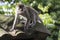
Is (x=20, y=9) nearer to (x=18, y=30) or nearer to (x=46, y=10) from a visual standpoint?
(x=18, y=30)

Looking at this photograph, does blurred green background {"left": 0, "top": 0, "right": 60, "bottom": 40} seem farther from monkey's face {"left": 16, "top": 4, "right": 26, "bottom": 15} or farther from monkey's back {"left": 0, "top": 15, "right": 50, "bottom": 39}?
monkey's face {"left": 16, "top": 4, "right": 26, "bottom": 15}

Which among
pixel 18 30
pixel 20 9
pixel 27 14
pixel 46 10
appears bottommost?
pixel 46 10

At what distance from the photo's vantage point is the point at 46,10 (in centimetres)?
646

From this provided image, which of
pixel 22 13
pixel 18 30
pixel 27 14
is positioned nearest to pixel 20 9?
pixel 22 13

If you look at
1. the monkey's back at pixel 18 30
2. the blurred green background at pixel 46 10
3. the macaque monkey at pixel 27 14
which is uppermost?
the macaque monkey at pixel 27 14

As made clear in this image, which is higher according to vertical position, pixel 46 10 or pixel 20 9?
pixel 20 9

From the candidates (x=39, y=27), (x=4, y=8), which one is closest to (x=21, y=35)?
(x=39, y=27)

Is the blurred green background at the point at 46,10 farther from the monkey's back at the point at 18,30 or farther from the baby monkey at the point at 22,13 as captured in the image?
the baby monkey at the point at 22,13

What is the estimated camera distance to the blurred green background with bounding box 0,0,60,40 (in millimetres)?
5812

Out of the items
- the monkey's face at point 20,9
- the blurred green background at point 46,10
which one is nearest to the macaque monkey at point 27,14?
the monkey's face at point 20,9

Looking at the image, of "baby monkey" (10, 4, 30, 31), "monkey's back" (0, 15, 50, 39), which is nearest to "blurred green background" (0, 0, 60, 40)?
"monkey's back" (0, 15, 50, 39)

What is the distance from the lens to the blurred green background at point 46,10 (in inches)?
229

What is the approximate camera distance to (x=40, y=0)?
6848 mm

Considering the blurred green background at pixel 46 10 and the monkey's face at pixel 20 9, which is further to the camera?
the blurred green background at pixel 46 10
